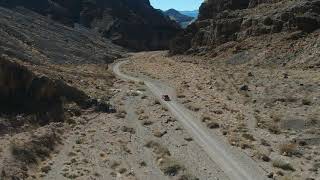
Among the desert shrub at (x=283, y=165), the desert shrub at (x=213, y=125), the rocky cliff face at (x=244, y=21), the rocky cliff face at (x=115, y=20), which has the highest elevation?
the rocky cliff face at (x=244, y=21)

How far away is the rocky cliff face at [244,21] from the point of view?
78.1 m

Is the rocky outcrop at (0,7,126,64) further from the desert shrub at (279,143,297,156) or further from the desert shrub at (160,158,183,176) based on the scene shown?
the desert shrub at (279,143,297,156)

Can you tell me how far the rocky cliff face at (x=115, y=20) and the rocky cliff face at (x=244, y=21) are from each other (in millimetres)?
51737

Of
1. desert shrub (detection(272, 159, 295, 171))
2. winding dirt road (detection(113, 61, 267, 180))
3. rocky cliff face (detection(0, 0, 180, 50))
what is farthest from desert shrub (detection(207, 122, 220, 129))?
rocky cliff face (detection(0, 0, 180, 50))

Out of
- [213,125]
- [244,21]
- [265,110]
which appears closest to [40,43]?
[244,21]

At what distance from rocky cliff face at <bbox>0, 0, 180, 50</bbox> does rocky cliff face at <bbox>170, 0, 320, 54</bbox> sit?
51.7 metres

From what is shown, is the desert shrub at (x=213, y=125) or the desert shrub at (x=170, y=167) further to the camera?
the desert shrub at (x=213, y=125)

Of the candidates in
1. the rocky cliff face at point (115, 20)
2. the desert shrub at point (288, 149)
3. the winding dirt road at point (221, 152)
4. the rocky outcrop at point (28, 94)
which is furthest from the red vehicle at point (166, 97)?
the rocky cliff face at point (115, 20)

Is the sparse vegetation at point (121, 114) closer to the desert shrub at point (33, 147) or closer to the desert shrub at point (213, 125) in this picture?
the desert shrub at point (213, 125)

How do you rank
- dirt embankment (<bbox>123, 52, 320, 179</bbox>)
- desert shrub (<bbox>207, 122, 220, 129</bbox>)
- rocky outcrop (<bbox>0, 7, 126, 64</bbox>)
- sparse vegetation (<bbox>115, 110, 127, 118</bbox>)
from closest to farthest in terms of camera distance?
1. dirt embankment (<bbox>123, 52, 320, 179</bbox>)
2. desert shrub (<bbox>207, 122, 220, 129</bbox>)
3. sparse vegetation (<bbox>115, 110, 127, 118</bbox>)
4. rocky outcrop (<bbox>0, 7, 126, 64</bbox>)

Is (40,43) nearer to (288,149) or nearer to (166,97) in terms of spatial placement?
(166,97)

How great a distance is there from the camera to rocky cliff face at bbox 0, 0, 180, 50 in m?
169

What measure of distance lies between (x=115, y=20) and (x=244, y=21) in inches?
3795

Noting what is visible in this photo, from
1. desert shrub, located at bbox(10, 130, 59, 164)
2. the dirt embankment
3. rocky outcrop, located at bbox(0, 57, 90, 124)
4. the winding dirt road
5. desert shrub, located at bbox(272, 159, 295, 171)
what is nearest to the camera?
the winding dirt road
